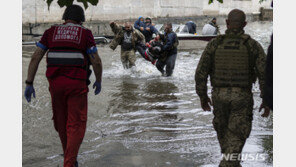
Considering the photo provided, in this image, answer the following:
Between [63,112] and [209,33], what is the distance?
1650 centimetres

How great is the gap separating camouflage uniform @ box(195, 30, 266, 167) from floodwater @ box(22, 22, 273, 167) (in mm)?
779

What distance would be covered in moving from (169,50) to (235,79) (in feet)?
26.2

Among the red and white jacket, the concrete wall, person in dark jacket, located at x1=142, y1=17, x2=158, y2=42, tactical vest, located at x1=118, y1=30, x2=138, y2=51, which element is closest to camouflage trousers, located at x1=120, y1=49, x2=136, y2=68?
tactical vest, located at x1=118, y1=30, x2=138, y2=51

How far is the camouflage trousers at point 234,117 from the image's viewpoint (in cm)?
438

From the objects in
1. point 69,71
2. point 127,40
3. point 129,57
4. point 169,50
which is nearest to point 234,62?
point 69,71

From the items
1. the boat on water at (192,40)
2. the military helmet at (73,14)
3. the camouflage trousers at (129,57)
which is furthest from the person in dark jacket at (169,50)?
the boat on water at (192,40)

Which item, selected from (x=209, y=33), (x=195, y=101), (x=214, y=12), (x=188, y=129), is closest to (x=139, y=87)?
(x=195, y=101)

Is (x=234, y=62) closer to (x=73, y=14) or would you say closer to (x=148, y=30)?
(x=73, y=14)

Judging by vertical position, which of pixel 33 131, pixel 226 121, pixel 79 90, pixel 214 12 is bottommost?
pixel 33 131

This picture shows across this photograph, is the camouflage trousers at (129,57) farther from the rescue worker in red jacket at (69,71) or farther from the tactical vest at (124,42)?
the rescue worker in red jacket at (69,71)

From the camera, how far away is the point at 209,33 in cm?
2056

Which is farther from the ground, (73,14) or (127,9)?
(127,9)

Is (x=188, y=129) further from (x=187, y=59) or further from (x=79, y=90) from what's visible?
(x=187, y=59)

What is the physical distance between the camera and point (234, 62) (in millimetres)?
4391
